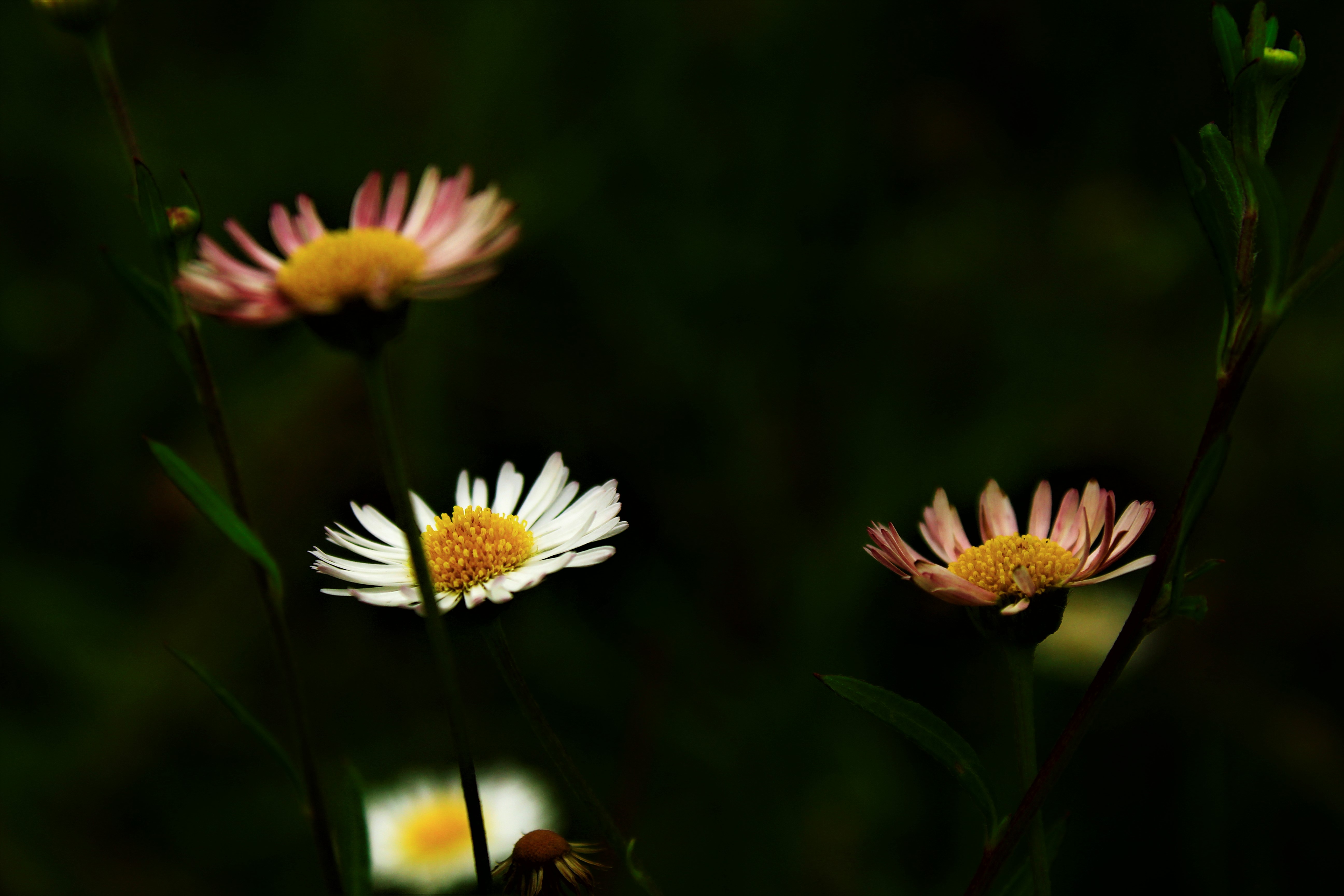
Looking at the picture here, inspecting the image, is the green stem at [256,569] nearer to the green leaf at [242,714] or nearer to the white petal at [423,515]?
the green leaf at [242,714]

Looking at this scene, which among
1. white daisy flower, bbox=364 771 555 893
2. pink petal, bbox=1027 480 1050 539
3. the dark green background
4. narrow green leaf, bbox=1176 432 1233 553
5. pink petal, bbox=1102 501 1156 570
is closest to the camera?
narrow green leaf, bbox=1176 432 1233 553

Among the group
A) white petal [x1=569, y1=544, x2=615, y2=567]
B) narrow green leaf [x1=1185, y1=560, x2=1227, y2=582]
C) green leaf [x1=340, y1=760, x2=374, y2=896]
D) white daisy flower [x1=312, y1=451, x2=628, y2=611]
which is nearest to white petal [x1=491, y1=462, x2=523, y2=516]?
white daisy flower [x1=312, y1=451, x2=628, y2=611]

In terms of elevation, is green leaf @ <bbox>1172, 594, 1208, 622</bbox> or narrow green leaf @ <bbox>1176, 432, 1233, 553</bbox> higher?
narrow green leaf @ <bbox>1176, 432, 1233, 553</bbox>

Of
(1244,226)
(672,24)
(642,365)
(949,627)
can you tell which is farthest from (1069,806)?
(672,24)

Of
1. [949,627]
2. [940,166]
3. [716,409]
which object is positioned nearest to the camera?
[949,627]

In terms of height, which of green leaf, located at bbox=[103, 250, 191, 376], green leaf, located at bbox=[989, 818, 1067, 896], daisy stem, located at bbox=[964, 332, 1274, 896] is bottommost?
green leaf, located at bbox=[989, 818, 1067, 896]

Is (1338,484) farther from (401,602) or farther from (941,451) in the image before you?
A: (401,602)

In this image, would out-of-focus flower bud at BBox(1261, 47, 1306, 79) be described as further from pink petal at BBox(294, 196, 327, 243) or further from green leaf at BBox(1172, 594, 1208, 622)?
pink petal at BBox(294, 196, 327, 243)

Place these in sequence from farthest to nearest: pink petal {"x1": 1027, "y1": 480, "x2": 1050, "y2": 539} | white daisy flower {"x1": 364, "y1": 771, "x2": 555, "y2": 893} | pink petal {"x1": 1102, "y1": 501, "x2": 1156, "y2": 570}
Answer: white daisy flower {"x1": 364, "y1": 771, "x2": 555, "y2": 893}, pink petal {"x1": 1027, "y1": 480, "x2": 1050, "y2": 539}, pink petal {"x1": 1102, "y1": 501, "x2": 1156, "y2": 570}
